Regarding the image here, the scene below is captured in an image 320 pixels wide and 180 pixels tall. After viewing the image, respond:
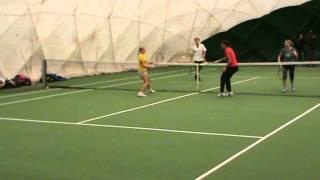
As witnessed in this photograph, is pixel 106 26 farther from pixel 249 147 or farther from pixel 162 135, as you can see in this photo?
pixel 249 147

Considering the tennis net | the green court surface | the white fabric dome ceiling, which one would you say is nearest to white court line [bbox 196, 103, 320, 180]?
the green court surface

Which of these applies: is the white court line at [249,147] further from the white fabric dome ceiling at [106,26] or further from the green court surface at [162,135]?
the white fabric dome ceiling at [106,26]

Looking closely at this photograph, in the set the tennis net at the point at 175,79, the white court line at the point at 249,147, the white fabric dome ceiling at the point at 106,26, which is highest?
the white fabric dome ceiling at the point at 106,26

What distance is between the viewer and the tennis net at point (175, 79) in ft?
50.6

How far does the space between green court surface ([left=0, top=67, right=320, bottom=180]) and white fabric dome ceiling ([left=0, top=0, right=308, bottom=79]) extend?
4416mm

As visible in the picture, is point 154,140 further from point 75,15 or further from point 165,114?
point 75,15

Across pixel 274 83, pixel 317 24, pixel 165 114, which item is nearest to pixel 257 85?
pixel 274 83

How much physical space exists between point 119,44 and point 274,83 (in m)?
9.37

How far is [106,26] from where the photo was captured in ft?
77.6

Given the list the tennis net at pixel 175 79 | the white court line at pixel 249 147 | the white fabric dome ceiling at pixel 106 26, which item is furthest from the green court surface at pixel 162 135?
the white fabric dome ceiling at pixel 106 26

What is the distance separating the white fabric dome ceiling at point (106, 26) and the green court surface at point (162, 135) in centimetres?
442

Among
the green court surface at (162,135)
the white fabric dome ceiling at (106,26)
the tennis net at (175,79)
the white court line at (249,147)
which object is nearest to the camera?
the white court line at (249,147)

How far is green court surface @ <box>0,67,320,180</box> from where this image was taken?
21.4 ft

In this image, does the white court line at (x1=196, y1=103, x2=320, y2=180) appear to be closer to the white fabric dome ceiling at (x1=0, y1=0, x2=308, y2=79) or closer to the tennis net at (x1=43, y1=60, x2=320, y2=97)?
the tennis net at (x1=43, y1=60, x2=320, y2=97)
